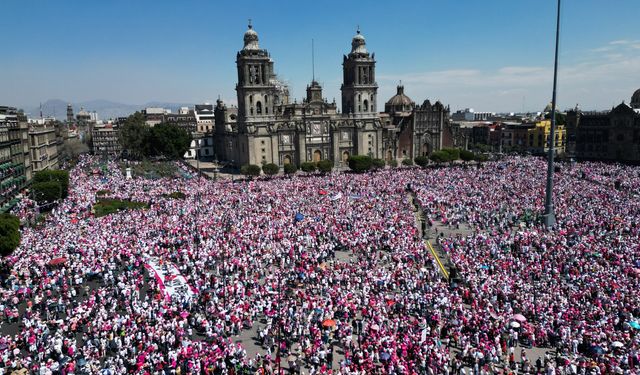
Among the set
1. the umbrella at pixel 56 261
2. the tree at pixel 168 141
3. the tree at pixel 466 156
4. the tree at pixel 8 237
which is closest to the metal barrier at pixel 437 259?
the umbrella at pixel 56 261

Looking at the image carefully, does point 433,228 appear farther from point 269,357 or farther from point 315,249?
point 269,357

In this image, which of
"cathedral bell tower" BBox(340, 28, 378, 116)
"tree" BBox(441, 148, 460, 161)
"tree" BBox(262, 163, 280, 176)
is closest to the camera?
"tree" BBox(262, 163, 280, 176)

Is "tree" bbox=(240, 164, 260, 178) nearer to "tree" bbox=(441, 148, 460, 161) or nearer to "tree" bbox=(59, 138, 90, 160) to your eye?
"tree" bbox=(441, 148, 460, 161)

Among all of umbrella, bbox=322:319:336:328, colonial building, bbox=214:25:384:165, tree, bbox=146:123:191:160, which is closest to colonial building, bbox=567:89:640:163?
colonial building, bbox=214:25:384:165

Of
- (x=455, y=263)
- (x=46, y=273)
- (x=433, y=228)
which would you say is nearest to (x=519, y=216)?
(x=433, y=228)

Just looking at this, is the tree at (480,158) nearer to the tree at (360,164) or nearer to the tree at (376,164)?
the tree at (376,164)

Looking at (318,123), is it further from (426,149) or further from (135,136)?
(135,136)
